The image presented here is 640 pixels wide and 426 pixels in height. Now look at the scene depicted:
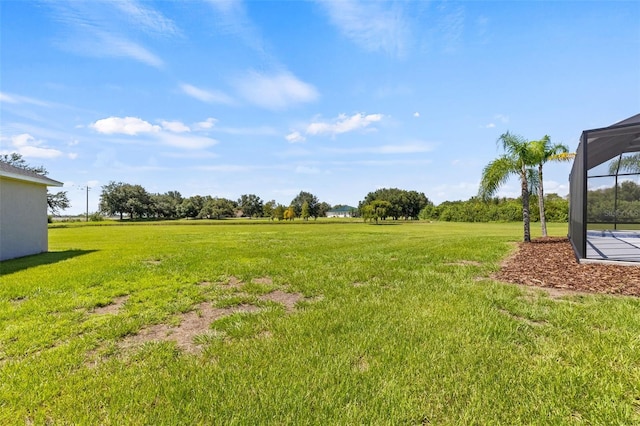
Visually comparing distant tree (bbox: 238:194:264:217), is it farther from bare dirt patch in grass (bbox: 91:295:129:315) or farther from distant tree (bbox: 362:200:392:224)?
bare dirt patch in grass (bbox: 91:295:129:315)

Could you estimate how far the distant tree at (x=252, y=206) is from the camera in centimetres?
9862

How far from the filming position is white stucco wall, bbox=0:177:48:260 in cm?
991

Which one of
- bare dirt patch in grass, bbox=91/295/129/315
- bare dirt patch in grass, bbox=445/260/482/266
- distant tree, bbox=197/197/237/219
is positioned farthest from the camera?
distant tree, bbox=197/197/237/219

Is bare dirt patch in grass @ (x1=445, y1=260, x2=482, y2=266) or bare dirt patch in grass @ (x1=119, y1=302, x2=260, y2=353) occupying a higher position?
bare dirt patch in grass @ (x1=445, y1=260, x2=482, y2=266)

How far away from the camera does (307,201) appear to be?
268ft

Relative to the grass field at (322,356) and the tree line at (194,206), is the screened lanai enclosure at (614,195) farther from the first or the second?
the tree line at (194,206)

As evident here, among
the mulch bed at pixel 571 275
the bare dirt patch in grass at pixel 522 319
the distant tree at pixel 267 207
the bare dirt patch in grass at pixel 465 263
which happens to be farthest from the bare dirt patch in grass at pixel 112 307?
the distant tree at pixel 267 207

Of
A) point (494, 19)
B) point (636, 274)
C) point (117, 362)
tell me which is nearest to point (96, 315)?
point (117, 362)

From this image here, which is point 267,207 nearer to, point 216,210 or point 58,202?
point 216,210

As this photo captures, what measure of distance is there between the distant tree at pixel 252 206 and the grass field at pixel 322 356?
94353 mm

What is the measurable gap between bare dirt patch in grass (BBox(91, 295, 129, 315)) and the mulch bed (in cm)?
732

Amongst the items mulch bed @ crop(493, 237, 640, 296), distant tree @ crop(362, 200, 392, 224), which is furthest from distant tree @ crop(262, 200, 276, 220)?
mulch bed @ crop(493, 237, 640, 296)

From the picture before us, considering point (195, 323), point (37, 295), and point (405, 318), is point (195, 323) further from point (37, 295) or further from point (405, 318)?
point (37, 295)

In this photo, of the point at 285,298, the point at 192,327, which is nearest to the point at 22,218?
the point at 192,327
